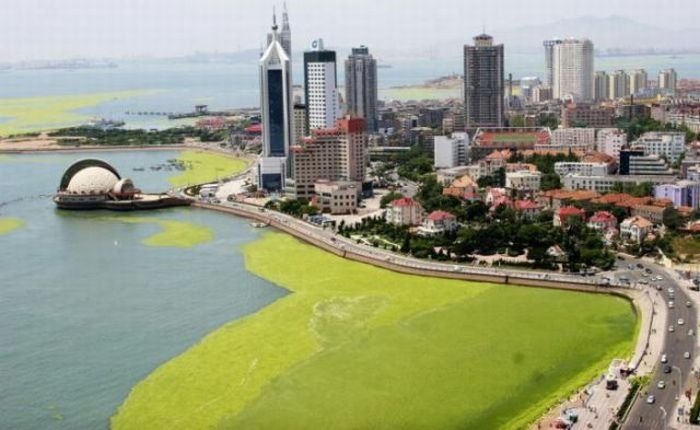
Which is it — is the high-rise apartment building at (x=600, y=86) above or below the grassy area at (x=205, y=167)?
above

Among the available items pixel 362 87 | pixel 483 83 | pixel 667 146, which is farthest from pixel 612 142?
pixel 362 87

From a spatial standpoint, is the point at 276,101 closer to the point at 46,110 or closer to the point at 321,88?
the point at 321,88

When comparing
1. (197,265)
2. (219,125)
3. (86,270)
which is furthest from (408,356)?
(219,125)

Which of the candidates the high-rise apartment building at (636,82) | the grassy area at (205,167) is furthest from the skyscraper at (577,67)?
the grassy area at (205,167)

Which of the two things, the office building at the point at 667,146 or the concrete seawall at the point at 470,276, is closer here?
the concrete seawall at the point at 470,276

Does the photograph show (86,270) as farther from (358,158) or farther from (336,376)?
(358,158)

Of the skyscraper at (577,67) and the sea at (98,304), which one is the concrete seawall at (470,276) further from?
the skyscraper at (577,67)
